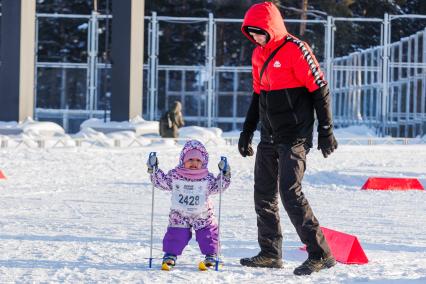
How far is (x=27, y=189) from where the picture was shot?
41.1 feet

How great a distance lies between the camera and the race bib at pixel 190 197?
6.17 m

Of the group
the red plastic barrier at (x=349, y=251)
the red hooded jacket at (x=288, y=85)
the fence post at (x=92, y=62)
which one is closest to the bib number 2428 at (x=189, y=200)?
the red hooded jacket at (x=288, y=85)

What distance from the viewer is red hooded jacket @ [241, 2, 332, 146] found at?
230 inches

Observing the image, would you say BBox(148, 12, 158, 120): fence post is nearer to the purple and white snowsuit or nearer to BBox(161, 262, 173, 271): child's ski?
the purple and white snowsuit

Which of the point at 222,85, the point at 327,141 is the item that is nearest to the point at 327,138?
the point at 327,141

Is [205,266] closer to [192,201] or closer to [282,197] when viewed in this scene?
[192,201]

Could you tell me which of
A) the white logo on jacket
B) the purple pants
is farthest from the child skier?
the white logo on jacket

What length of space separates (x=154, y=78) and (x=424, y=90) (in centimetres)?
902

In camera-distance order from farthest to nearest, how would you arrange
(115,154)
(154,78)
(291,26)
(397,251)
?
1. (291,26)
2. (154,78)
3. (115,154)
4. (397,251)

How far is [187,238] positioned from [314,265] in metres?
0.85

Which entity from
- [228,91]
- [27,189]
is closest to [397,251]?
[27,189]

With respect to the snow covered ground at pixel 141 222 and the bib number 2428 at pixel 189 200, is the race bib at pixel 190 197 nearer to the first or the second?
the bib number 2428 at pixel 189 200

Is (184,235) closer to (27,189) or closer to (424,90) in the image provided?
(27,189)

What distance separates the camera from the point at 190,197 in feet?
20.3
